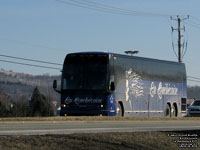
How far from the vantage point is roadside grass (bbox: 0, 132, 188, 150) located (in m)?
13.3

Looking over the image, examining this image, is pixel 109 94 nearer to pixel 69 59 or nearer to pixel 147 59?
pixel 69 59

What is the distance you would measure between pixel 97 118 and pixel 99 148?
17.9 m

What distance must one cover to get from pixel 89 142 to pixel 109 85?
64.4ft

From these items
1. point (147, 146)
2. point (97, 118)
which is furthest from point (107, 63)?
point (147, 146)

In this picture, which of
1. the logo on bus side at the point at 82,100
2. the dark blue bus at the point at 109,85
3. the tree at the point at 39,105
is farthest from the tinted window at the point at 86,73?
the tree at the point at 39,105

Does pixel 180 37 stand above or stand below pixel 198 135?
above

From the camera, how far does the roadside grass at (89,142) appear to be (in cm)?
1330

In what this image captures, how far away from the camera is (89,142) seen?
14273 mm

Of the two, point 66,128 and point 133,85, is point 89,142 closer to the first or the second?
point 66,128

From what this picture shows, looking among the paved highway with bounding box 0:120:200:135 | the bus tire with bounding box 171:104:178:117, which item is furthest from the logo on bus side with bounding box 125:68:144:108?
the paved highway with bounding box 0:120:200:135

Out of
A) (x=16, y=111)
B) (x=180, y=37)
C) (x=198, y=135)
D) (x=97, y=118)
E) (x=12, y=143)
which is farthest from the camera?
(x=16, y=111)

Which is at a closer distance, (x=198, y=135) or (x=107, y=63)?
(x=198, y=135)

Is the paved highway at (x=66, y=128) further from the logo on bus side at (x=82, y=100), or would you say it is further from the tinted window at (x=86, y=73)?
the logo on bus side at (x=82, y=100)

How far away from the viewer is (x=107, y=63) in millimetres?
34094
